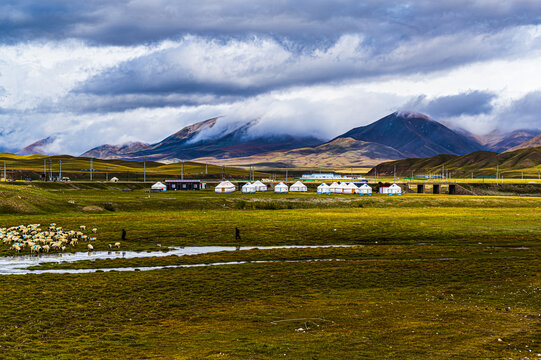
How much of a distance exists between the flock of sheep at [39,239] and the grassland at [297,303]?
3007 mm

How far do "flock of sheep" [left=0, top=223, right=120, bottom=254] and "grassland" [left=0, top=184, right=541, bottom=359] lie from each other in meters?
3.01

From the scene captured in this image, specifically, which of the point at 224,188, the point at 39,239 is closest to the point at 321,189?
the point at 224,188

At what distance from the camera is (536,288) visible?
30828 mm

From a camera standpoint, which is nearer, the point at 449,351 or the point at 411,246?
the point at 449,351

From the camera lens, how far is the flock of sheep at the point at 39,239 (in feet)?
155

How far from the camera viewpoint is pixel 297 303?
28344 mm

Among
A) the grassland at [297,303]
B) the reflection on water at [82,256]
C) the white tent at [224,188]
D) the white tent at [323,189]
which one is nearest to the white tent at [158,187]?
the white tent at [224,188]

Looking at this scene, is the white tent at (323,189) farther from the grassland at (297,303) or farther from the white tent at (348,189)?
the grassland at (297,303)

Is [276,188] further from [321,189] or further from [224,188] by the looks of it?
[224,188]

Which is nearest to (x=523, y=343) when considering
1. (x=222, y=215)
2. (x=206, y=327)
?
A: (x=206, y=327)

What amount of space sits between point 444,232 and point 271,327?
4396 cm

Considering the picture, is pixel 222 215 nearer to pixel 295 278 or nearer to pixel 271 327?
pixel 295 278

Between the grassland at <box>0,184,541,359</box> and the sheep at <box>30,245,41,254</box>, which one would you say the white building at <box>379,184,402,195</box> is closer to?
the grassland at <box>0,184,541,359</box>

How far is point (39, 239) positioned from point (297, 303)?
1292 inches
